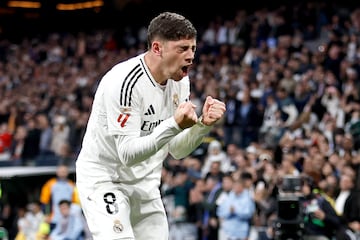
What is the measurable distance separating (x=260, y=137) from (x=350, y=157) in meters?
3.40

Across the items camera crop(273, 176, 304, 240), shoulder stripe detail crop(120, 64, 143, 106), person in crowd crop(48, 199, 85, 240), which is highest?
shoulder stripe detail crop(120, 64, 143, 106)

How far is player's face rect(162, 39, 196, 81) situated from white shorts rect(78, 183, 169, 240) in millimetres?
914

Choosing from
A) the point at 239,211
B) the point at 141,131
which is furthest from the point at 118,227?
the point at 239,211

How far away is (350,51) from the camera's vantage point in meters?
17.1

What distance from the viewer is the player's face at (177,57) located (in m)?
6.08

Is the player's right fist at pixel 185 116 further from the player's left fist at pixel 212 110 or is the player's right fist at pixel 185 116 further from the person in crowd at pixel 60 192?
the person in crowd at pixel 60 192

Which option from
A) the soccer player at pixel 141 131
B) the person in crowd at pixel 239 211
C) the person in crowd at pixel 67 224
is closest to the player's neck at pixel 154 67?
the soccer player at pixel 141 131

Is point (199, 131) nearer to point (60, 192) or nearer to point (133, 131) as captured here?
point (133, 131)

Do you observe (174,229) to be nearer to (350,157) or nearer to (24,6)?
(350,157)

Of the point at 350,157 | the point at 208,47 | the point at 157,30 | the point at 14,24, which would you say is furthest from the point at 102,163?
the point at 14,24

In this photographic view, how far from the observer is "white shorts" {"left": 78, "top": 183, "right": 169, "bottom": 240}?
6230 mm

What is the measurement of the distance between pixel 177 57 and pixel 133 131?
571mm

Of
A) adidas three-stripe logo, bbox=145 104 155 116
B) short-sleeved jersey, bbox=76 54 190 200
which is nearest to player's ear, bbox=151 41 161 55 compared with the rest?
short-sleeved jersey, bbox=76 54 190 200

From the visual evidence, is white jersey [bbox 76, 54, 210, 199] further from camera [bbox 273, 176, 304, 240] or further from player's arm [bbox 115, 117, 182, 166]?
camera [bbox 273, 176, 304, 240]
